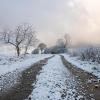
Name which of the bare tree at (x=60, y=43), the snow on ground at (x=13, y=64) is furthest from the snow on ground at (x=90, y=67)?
the bare tree at (x=60, y=43)

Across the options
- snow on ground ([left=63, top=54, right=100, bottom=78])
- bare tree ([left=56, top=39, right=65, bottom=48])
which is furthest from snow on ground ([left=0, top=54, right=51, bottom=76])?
bare tree ([left=56, top=39, right=65, bottom=48])

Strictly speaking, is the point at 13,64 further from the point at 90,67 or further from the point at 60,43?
the point at 60,43

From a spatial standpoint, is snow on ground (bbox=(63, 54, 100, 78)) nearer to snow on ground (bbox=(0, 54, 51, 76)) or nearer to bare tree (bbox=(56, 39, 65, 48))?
snow on ground (bbox=(0, 54, 51, 76))

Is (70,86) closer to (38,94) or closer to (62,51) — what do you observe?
(38,94)

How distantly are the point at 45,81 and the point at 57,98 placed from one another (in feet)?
15.3

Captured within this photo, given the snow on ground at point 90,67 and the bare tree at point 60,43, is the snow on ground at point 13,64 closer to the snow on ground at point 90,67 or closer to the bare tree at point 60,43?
the snow on ground at point 90,67

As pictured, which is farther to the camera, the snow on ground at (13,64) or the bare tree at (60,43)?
the bare tree at (60,43)

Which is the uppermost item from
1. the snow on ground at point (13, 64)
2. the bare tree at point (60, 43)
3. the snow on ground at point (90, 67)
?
the bare tree at point (60, 43)

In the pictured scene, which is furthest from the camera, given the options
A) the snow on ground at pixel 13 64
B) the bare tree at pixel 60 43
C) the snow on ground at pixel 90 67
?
the bare tree at pixel 60 43

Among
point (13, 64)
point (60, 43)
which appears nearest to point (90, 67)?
point (13, 64)

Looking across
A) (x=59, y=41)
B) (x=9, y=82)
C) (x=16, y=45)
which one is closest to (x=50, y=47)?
(x=59, y=41)

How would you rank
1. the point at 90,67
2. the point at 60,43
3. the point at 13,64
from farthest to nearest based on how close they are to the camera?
1. the point at 60,43
2. the point at 13,64
3. the point at 90,67

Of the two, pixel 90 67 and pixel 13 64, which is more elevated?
pixel 13 64

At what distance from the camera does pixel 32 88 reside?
13.9 m
